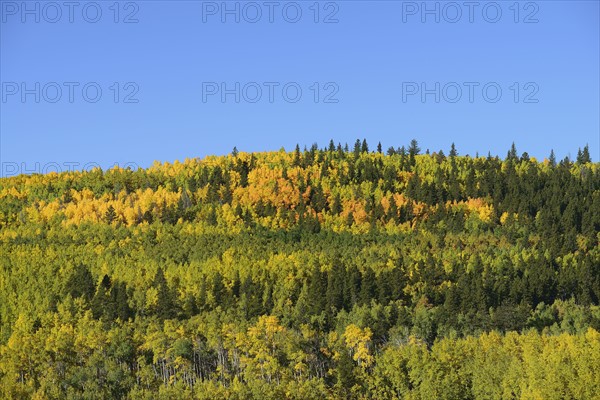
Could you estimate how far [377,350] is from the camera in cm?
18375

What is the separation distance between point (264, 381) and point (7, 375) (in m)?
38.4

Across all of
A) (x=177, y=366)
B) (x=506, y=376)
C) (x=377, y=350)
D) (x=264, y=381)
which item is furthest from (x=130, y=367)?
(x=506, y=376)

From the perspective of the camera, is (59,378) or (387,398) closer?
(387,398)

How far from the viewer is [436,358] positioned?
163000 millimetres

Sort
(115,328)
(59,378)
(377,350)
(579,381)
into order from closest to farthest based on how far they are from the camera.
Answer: (579,381) → (59,378) → (377,350) → (115,328)

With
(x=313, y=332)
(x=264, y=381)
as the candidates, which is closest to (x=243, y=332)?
(x=313, y=332)

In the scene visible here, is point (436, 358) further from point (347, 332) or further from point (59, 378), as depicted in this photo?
point (59, 378)

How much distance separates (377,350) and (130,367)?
3732cm

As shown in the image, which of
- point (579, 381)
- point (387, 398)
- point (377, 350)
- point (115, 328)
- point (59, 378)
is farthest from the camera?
point (115, 328)

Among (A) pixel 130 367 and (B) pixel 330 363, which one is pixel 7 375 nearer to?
(A) pixel 130 367

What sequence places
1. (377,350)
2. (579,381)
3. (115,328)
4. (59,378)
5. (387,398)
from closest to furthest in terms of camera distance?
1. (579,381)
2. (387,398)
3. (59,378)
4. (377,350)
5. (115,328)

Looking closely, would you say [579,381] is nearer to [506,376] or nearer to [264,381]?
[506,376]

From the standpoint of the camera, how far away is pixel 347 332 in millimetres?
189500

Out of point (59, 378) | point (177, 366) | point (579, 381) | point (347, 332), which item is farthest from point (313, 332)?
point (579, 381)
